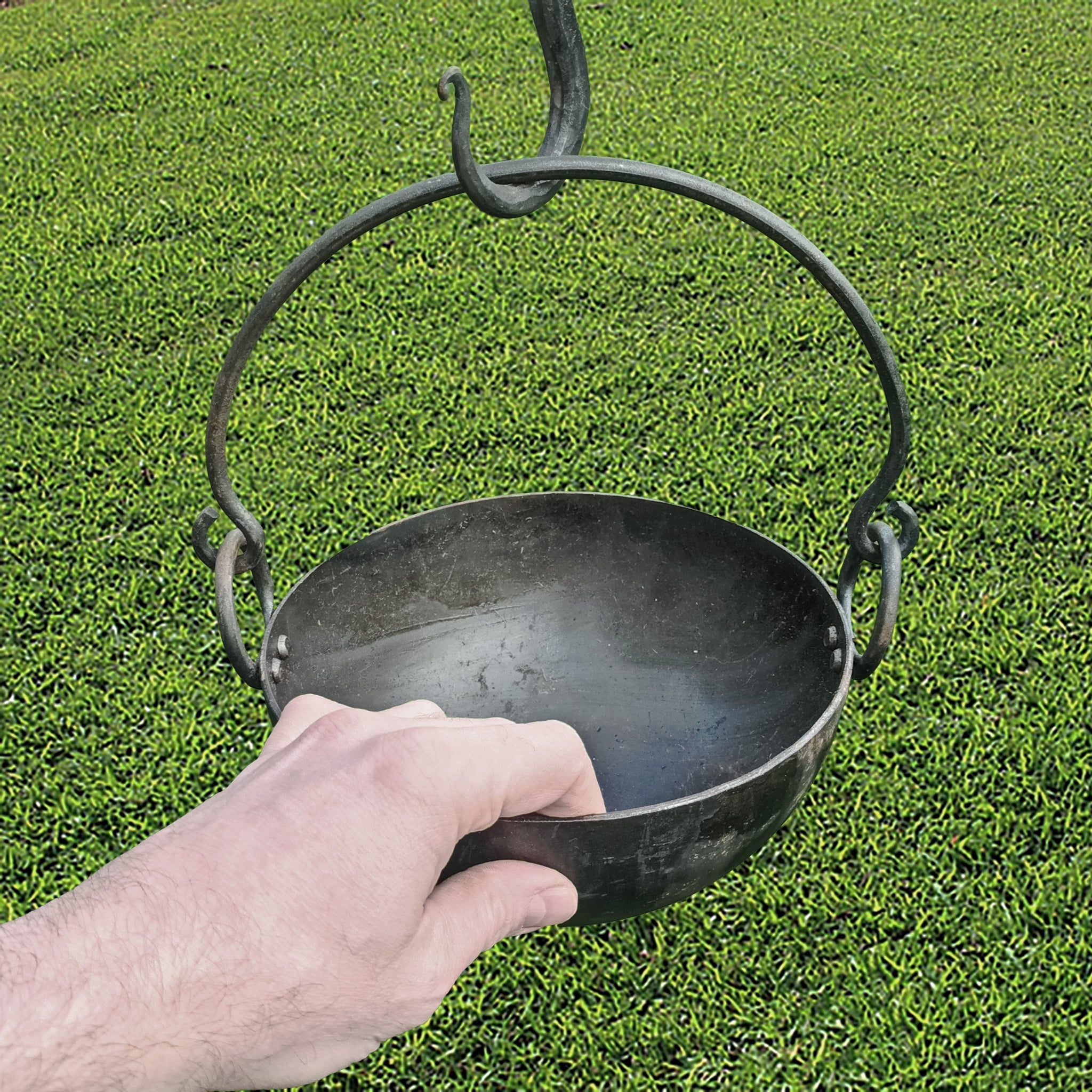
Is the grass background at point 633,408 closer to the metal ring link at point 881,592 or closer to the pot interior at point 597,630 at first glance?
the pot interior at point 597,630

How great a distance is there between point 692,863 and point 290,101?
4.75 metres

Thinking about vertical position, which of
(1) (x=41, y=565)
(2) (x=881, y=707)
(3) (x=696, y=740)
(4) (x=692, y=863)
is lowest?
(2) (x=881, y=707)

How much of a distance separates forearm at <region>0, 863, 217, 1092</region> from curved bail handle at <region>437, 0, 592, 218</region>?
0.71m

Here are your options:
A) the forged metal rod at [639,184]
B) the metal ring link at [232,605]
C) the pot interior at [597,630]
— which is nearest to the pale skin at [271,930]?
the metal ring link at [232,605]

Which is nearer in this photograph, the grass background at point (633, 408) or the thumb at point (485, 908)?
the thumb at point (485, 908)

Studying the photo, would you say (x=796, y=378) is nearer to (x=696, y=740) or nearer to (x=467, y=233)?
(x=467, y=233)

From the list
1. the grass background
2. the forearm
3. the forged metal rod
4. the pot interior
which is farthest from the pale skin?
the grass background

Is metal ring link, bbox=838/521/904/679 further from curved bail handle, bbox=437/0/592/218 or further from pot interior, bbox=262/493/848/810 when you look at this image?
curved bail handle, bbox=437/0/592/218

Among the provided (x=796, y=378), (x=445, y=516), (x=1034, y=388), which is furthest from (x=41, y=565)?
(x=1034, y=388)

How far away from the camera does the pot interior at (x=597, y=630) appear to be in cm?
173

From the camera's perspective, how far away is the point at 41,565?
302cm

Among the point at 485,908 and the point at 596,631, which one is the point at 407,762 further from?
the point at 596,631

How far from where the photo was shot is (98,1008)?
3.07 feet

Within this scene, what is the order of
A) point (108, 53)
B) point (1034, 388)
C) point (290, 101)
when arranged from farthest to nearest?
1. point (108, 53)
2. point (290, 101)
3. point (1034, 388)
